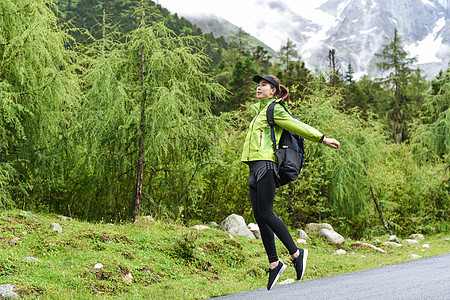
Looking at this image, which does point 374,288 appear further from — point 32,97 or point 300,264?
point 32,97

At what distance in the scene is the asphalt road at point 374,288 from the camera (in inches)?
150

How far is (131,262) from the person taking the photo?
225 inches

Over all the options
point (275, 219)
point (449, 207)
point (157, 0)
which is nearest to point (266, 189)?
point (275, 219)

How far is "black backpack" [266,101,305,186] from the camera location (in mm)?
3994

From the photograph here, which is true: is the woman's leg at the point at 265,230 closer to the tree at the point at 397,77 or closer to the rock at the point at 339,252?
the rock at the point at 339,252

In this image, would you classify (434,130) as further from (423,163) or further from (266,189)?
(266,189)

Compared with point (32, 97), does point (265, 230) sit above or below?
below

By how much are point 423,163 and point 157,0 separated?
575 inches

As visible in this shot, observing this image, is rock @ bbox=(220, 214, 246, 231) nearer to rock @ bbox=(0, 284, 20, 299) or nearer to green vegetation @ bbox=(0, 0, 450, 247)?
green vegetation @ bbox=(0, 0, 450, 247)

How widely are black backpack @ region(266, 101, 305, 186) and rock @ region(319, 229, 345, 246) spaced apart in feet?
22.3

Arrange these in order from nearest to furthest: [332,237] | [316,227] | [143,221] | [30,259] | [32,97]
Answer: [30,259] < [143,221] < [32,97] < [332,237] < [316,227]

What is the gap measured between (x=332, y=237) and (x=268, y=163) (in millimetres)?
7144

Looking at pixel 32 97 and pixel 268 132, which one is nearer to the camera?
pixel 268 132

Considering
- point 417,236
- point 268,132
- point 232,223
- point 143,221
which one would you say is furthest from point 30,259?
point 417,236
